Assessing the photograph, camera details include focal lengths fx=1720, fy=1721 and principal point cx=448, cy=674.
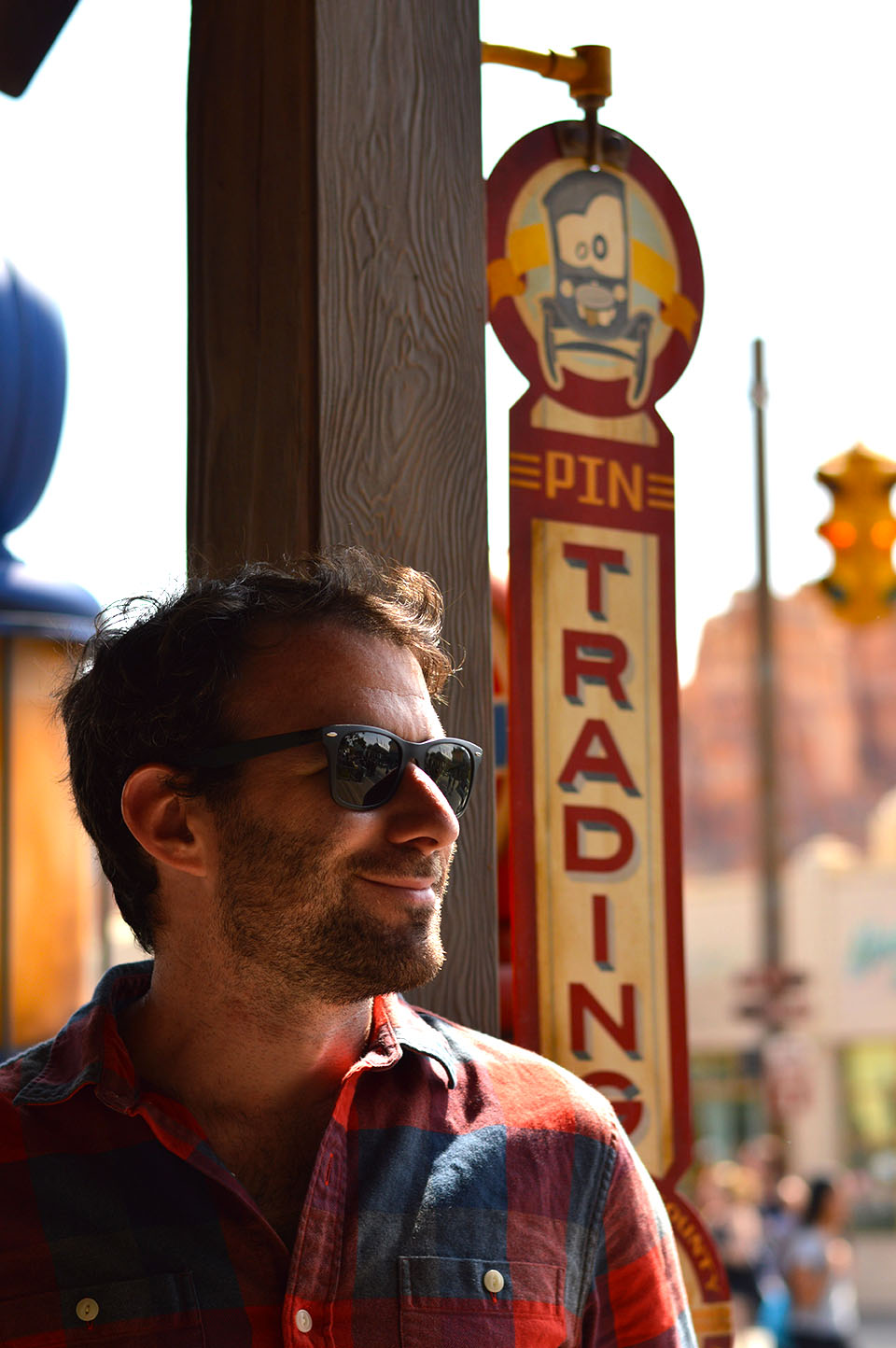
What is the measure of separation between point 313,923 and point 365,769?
174 mm

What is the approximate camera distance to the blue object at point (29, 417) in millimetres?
3533

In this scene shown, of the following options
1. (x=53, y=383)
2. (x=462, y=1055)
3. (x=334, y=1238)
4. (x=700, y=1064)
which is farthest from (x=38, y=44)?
(x=700, y=1064)

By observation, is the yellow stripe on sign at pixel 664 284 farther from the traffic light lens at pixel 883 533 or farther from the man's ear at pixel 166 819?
the traffic light lens at pixel 883 533

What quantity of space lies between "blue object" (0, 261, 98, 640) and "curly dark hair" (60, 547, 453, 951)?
1.43m

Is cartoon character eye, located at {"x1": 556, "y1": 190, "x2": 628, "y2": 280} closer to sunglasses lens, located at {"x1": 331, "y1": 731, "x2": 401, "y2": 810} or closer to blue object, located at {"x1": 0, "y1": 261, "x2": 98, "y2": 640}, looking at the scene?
sunglasses lens, located at {"x1": 331, "y1": 731, "x2": 401, "y2": 810}

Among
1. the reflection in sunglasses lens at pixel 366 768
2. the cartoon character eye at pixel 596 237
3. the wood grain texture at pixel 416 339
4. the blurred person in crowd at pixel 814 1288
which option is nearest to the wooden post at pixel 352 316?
the wood grain texture at pixel 416 339

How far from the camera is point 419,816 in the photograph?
1.85 m

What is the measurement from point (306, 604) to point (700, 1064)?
23643 millimetres

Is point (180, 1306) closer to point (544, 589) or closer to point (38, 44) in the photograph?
point (544, 589)

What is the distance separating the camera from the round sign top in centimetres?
268

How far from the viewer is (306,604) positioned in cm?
195

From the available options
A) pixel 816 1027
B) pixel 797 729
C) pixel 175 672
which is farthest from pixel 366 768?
pixel 797 729

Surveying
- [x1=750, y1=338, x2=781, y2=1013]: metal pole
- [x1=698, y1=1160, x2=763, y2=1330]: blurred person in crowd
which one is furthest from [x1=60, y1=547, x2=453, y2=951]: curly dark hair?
[x1=750, y1=338, x2=781, y2=1013]: metal pole

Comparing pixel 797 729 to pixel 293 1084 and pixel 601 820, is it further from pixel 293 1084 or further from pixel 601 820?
pixel 293 1084
